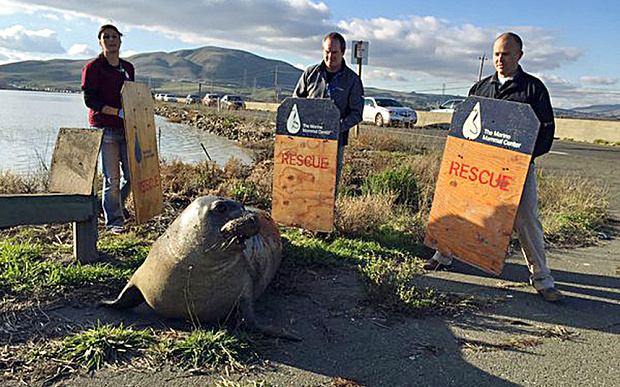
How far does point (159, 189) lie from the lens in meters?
6.57

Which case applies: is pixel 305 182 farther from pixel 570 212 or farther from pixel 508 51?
pixel 570 212

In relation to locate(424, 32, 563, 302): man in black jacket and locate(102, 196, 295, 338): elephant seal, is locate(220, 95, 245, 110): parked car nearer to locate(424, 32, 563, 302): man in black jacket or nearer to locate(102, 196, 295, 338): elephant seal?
locate(424, 32, 563, 302): man in black jacket

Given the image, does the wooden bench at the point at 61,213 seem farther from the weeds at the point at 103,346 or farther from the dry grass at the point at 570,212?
the dry grass at the point at 570,212

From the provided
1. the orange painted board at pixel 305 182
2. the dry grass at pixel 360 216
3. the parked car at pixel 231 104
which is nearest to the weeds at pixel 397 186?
the dry grass at pixel 360 216

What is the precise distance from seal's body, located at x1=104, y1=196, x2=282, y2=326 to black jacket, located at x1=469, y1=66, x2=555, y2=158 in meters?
2.69

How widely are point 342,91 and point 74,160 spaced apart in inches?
115

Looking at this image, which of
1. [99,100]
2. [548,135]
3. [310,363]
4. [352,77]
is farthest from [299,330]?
[99,100]

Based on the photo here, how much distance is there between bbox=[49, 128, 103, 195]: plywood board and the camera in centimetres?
500

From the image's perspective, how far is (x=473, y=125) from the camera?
16.4 ft

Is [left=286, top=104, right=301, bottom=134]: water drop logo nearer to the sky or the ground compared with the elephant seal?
nearer to the sky

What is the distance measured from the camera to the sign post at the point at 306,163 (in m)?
5.88

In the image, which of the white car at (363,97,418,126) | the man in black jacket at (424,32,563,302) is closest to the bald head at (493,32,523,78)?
the man in black jacket at (424,32,563,302)

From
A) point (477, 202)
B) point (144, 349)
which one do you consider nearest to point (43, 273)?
point (144, 349)

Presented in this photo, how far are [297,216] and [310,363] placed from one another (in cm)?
300
